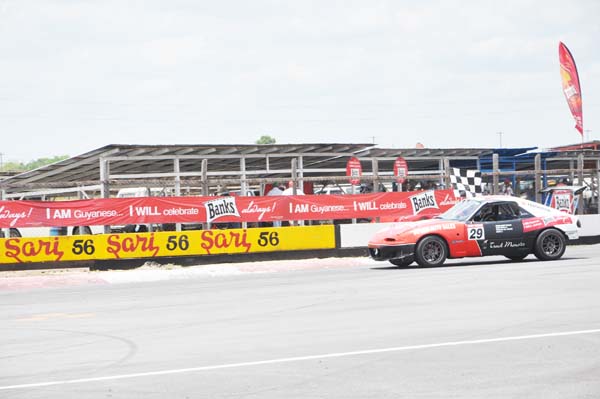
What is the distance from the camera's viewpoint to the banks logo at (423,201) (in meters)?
22.7

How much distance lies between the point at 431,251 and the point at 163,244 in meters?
6.63

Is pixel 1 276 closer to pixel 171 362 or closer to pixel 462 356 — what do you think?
pixel 171 362

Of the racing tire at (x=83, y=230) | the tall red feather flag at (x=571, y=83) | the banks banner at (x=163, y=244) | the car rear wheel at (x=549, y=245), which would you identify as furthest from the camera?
the tall red feather flag at (x=571, y=83)

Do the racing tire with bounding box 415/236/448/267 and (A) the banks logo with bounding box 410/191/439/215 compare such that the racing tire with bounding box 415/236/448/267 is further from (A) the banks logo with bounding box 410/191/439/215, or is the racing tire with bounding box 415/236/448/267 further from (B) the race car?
(A) the banks logo with bounding box 410/191/439/215

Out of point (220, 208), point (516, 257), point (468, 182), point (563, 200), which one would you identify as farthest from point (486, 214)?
point (563, 200)

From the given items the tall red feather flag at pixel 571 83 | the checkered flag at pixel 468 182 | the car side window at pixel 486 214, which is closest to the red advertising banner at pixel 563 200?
the checkered flag at pixel 468 182

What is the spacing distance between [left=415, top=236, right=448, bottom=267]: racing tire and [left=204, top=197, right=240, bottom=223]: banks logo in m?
6.06

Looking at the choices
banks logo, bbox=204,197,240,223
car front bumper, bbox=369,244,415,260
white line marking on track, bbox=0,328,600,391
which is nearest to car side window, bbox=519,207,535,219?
car front bumper, bbox=369,244,415,260

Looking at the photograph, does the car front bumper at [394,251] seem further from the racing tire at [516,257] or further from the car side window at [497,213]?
the racing tire at [516,257]

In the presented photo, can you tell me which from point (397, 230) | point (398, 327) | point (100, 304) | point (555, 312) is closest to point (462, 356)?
point (398, 327)

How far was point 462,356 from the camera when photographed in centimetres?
699

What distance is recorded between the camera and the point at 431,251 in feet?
54.5

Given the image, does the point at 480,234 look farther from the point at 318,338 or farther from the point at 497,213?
the point at 318,338

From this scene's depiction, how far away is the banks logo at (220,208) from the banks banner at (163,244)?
773mm
